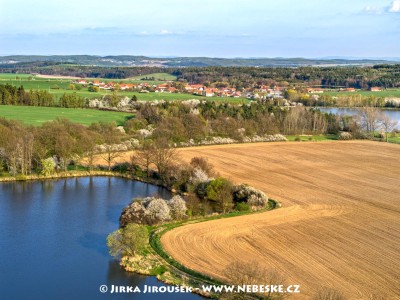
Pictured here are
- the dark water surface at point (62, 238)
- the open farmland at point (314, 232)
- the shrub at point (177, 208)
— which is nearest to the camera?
the dark water surface at point (62, 238)

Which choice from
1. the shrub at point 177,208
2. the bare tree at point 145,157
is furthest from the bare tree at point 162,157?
the shrub at point 177,208

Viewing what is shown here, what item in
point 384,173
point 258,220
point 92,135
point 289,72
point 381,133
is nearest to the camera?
point 258,220

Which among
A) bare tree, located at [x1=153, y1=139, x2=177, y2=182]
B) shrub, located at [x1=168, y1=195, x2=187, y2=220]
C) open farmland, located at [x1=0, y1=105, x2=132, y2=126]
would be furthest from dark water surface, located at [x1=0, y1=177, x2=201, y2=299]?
open farmland, located at [x1=0, y1=105, x2=132, y2=126]

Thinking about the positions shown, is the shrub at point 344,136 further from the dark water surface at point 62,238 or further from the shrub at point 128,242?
the shrub at point 128,242

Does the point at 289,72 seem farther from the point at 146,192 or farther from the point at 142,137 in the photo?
the point at 146,192

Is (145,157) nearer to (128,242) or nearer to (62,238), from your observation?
(62,238)

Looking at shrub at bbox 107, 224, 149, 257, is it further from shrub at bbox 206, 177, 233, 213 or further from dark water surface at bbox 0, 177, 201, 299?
shrub at bbox 206, 177, 233, 213

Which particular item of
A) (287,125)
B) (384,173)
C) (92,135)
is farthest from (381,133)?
(92,135)
